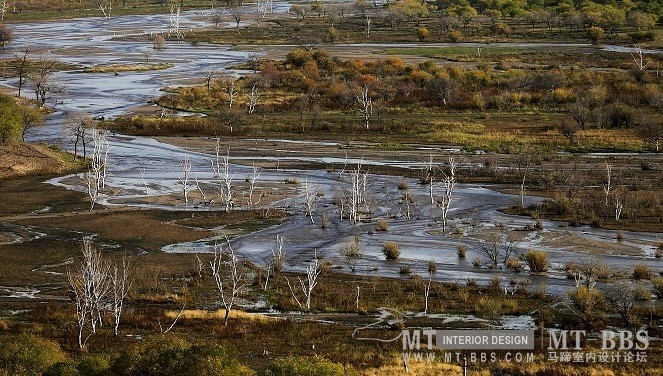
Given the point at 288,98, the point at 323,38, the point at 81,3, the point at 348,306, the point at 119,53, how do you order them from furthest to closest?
the point at 81,3, the point at 323,38, the point at 119,53, the point at 288,98, the point at 348,306

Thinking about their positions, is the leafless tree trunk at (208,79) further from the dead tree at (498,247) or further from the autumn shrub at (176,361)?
the autumn shrub at (176,361)

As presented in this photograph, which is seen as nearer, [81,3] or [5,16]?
[5,16]

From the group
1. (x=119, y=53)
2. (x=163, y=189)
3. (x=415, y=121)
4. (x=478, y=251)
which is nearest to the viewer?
(x=478, y=251)

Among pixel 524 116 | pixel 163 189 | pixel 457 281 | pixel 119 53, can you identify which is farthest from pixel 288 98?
pixel 457 281

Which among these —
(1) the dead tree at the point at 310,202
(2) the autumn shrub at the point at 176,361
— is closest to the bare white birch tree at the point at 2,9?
(1) the dead tree at the point at 310,202

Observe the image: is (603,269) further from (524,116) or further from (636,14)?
(636,14)

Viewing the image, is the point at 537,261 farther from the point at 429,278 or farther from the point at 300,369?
the point at 300,369
